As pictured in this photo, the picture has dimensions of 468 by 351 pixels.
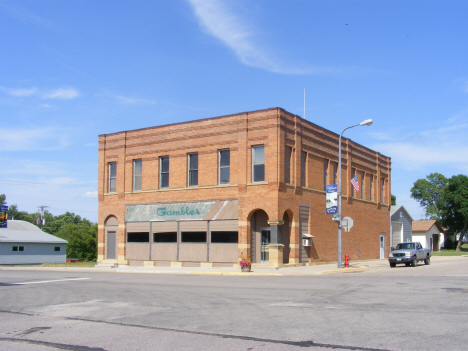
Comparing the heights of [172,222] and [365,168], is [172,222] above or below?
below

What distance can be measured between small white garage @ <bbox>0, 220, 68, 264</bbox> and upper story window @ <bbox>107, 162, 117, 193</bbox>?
26.2 m

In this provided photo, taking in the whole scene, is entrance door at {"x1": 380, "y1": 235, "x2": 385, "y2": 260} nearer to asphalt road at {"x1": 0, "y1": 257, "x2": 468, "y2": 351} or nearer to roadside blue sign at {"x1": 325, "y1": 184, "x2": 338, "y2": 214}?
roadside blue sign at {"x1": 325, "y1": 184, "x2": 338, "y2": 214}

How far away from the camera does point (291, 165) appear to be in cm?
3134

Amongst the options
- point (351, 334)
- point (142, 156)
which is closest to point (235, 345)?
point (351, 334)

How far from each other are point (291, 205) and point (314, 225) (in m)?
3.42

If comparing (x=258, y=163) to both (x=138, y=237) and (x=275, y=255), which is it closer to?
(x=275, y=255)

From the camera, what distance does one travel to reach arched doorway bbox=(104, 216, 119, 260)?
37.3m

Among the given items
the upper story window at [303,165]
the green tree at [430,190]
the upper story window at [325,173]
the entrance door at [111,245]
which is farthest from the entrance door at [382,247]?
the green tree at [430,190]

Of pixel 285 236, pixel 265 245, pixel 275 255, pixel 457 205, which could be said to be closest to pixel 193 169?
pixel 265 245

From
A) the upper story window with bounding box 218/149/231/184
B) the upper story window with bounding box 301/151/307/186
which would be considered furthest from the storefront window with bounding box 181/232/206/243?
the upper story window with bounding box 301/151/307/186

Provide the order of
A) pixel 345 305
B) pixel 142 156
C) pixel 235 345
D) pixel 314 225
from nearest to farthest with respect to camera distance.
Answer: pixel 235 345, pixel 345 305, pixel 314 225, pixel 142 156

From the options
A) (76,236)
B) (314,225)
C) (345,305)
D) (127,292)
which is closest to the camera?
(345,305)

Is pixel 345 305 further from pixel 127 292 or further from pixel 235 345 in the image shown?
pixel 127 292

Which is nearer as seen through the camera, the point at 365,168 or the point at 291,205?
the point at 291,205
